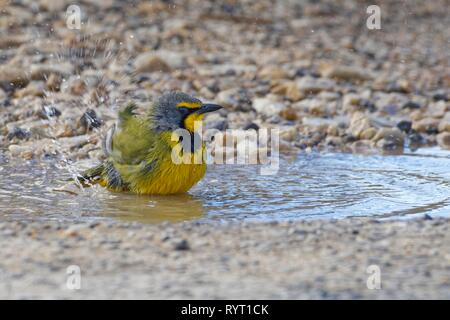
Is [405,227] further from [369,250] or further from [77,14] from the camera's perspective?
[77,14]

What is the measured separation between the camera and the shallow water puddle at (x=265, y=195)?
243 inches

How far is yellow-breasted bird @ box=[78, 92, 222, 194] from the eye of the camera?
6781 mm

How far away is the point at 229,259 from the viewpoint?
15.6ft

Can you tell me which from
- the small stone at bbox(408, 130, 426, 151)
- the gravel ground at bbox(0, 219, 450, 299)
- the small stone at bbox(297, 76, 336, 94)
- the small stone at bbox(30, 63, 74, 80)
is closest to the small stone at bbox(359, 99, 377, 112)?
the small stone at bbox(297, 76, 336, 94)

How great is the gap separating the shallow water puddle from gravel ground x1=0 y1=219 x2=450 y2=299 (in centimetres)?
63

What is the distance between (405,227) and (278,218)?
2.90ft

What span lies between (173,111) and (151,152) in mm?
379

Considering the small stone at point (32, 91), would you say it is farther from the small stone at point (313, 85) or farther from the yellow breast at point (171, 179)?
the yellow breast at point (171, 179)

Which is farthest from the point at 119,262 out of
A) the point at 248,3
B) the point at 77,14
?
the point at 248,3

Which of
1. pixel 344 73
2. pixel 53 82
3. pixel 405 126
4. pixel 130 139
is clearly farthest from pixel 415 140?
pixel 53 82

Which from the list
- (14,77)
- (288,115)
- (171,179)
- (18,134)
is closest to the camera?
(171,179)

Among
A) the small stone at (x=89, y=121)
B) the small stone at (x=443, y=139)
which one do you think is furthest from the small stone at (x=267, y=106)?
the small stone at (x=89, y=121)

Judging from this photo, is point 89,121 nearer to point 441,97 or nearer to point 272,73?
point 272,73

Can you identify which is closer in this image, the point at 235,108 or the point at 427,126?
the point at 427,126
